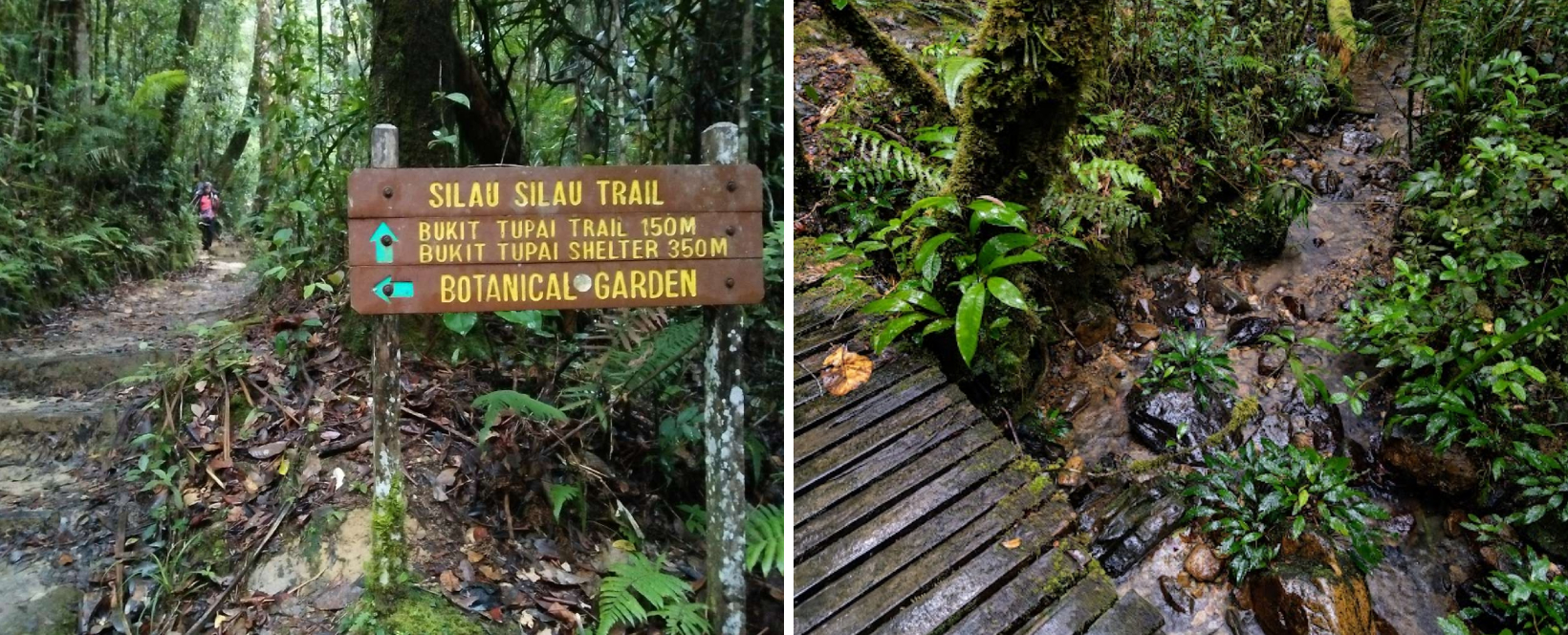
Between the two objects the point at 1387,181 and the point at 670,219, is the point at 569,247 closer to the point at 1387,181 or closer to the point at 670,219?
the point at 670,219

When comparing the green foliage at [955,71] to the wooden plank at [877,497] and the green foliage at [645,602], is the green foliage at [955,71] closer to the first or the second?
the wooden plank at [877,497]

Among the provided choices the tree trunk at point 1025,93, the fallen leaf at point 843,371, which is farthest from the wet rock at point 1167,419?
the fallen leaf at point 843,371

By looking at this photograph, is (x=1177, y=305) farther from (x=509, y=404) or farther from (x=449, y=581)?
(x=449, y=581)

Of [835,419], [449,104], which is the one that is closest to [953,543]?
[835,419]

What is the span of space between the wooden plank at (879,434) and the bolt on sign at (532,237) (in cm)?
73

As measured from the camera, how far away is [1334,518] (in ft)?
11.4

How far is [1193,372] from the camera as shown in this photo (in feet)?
14.1

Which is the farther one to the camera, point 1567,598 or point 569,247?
point 1567,598

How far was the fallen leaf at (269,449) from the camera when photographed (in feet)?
11.4

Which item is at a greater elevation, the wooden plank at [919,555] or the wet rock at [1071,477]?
the wooden plank at [919,555]

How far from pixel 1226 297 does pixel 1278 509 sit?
6.40 ft

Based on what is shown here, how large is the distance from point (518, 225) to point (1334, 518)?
11.9ft

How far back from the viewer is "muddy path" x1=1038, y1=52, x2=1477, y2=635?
3.63 m

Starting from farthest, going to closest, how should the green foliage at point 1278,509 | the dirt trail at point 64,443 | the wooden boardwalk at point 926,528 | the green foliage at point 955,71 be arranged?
the green foliage at point 1278,509, the dirt trail at point 64,443, the green foliage at point 955,71, the wooden boardwalk at point 926,528
